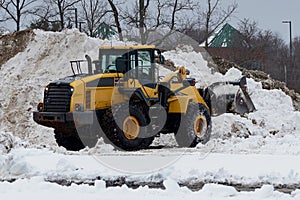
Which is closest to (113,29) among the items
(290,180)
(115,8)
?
(115,8)

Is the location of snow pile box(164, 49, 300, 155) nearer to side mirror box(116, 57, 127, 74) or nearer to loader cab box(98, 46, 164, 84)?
loader cab box(98, 46, 164, 84)

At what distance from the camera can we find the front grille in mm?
14383

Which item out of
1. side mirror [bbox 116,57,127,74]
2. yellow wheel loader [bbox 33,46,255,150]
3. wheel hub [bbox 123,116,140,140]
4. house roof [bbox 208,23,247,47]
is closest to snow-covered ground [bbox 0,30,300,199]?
yellow wheel loader [bbox 33,46,255,150]

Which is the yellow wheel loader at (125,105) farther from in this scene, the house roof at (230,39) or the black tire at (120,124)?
the house roof at (230,39)

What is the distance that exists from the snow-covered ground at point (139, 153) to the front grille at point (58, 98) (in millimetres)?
1023

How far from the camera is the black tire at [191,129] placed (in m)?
15.9

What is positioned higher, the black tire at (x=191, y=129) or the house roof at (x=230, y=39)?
the house roof at (x=230, y=39)

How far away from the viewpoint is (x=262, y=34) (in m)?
53.5

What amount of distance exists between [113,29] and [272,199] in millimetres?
25608

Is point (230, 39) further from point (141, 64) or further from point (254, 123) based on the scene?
point (141, 64)

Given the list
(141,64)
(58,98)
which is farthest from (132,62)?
(58,98)

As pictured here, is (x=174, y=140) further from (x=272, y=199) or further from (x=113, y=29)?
(x=113, y=29)

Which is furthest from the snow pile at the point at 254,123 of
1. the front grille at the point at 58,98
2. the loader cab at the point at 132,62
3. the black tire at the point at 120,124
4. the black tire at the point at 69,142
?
the front grille at the point at 58,98

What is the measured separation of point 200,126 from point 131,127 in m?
2.31
